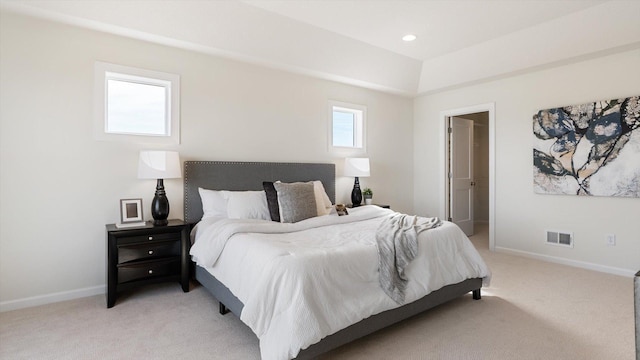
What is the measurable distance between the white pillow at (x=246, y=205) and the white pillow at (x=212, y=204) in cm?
7

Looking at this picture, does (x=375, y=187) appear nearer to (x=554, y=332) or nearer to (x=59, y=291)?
(x=554, y=332)

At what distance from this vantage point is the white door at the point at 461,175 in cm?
568

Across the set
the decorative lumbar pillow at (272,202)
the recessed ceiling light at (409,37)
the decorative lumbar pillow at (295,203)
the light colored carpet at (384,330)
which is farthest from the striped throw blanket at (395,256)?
the recessed ceiling light at (409,37)

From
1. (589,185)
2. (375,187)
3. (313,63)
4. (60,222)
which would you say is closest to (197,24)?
(313,63)

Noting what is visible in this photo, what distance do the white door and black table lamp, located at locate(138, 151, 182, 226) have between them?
14.3 feet

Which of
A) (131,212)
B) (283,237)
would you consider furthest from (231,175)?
(283,237)

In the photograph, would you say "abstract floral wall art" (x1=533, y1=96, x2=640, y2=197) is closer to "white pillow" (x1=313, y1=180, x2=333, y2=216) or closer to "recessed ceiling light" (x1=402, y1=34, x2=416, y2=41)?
"recessed ceiling light" (x1=402, y1=34, x2=416, y2=41)

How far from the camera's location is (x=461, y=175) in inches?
232

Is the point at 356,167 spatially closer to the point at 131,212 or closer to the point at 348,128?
the point at 348,128

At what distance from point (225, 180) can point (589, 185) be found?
4.29 meters

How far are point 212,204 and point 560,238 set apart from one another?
14.2 feet

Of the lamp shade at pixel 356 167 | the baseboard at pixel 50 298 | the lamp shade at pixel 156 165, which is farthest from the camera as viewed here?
the lamp shade at pixel 356 167

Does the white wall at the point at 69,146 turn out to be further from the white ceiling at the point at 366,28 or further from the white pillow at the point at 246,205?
the white pillow at the point at 246,205

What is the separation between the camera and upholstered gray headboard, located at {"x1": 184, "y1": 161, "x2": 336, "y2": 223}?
3667 mm
